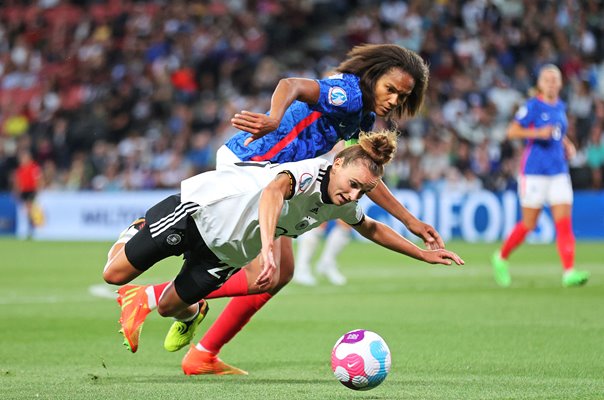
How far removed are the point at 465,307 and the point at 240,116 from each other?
5.71 meters

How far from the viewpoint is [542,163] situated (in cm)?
1336

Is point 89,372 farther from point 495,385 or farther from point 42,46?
point 42,46

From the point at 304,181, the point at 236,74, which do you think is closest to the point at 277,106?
the point at 304,181

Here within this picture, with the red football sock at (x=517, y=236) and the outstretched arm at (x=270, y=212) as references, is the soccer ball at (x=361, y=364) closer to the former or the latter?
the outstretched arm at (x=270, y=212)

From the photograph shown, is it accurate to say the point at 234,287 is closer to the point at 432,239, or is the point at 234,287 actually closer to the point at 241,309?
the point at 241,309

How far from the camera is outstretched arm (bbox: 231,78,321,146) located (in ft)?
19.6

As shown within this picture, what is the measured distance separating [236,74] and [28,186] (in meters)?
5.65

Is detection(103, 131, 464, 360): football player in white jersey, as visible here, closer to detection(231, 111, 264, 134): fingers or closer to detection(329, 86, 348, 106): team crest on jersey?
detection(231, 111, 264, 134): fingers

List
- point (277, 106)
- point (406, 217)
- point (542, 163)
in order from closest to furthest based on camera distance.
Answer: point (277, 106) → point (406, 217) → point (542, 163)

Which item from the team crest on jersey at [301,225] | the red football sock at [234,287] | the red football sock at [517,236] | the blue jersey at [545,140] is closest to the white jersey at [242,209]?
the team crest on jersey at [301,225]

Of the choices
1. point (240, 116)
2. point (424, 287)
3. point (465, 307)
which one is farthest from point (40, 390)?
point (424, 287)

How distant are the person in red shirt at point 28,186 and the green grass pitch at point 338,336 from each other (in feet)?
31.0

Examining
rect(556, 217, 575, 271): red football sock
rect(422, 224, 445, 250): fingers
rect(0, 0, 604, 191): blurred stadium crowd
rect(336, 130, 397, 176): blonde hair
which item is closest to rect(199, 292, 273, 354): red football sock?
rect(422, 224, 445, 250): fingers

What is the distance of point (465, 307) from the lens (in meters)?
11.1
